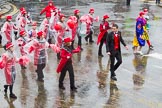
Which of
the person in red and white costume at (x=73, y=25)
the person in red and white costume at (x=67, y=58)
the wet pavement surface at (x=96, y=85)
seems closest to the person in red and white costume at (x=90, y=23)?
the wet pavement surface at (x=96, y=85)

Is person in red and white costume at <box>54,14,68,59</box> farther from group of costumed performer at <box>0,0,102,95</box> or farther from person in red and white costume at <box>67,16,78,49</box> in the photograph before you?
person in red and white costume at <box>67,16,78,49</box>

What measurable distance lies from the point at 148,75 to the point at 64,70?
292 centimetres

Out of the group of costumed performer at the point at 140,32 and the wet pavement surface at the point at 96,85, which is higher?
the group of costumed performer at the point at 140,32

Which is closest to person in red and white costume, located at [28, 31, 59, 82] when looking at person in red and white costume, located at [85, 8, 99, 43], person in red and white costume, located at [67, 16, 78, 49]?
person in red and white costume, located at [67, 16, 78, 49]

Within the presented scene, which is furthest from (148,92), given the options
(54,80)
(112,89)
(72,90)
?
(54,80)

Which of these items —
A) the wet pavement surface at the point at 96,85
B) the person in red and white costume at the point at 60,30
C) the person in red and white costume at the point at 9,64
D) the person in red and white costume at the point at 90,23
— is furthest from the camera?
the person in red and white costume at the point at 90,23

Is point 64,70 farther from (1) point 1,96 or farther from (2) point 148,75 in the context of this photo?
(2) point 148,75

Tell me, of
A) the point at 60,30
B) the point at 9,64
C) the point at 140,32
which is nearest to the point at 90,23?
the point at 140,32

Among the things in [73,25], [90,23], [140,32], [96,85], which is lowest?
[96,85]

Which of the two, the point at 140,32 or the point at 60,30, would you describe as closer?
the point at 60,30

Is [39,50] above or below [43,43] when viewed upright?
below

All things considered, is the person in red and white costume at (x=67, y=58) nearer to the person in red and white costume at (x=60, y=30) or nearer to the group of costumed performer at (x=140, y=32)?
the person in red and white costume at (x=60, y=30)

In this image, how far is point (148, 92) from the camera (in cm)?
1113

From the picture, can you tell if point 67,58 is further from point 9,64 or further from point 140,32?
point 140,32
